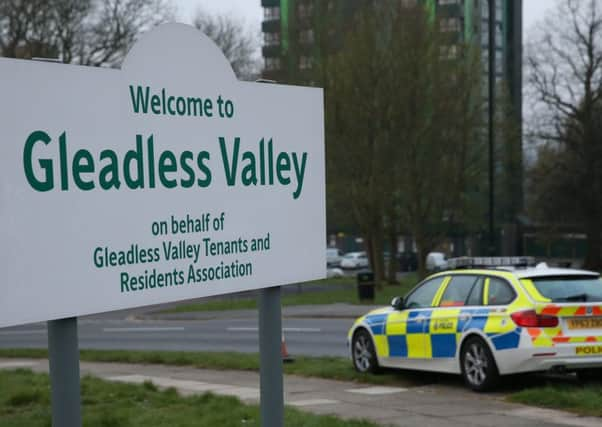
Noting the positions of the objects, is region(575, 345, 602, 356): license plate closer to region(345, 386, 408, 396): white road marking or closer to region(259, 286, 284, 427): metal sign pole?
region(345, 386, 408, 396): white road marking

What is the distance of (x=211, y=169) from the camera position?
5164 mm

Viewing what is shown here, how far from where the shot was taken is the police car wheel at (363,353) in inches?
538

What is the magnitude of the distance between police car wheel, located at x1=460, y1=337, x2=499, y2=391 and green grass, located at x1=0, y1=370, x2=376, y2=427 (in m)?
2.62

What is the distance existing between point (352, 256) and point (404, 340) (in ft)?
209

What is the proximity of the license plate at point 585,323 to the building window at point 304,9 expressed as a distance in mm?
34938

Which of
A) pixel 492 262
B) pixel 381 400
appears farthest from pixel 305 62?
pixel 381 400

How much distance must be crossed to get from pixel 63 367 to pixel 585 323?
8196 mm

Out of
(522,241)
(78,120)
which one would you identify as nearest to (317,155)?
(78,120)

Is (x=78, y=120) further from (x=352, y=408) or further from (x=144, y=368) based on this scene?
(x=144, y=368)

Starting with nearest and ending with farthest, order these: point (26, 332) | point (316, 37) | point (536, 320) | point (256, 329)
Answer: point (536, 320)
point (256, 329)
point (26, 332)
point (316, 37)

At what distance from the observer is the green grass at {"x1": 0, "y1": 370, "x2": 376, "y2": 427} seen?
30.6 feet

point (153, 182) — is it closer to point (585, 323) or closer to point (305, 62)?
point (585, 323)

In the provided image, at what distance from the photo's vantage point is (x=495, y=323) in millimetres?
11656

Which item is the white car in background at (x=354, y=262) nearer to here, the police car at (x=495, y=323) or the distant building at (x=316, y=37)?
the distant building at (x=316, y=37)
